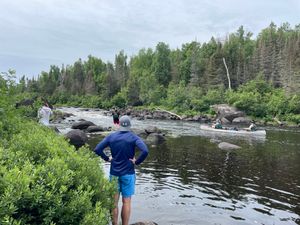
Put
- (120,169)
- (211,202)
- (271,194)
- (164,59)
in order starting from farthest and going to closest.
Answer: (164,59), (271,194), (211,202), (120,169)

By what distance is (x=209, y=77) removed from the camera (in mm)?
85000

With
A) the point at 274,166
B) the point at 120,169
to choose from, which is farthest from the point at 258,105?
the point at 120,169

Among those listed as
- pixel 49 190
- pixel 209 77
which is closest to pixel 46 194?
pixel 49 190

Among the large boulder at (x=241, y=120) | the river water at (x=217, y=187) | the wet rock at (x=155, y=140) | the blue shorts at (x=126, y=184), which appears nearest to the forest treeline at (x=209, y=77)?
the large boulder at (x=241, y=120)

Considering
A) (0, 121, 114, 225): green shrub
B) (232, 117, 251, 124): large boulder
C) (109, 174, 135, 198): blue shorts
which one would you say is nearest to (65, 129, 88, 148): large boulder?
(109, 174, 135, 198): blue shorts

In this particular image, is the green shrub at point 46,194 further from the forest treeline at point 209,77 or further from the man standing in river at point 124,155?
the forest treeline at point 209,77

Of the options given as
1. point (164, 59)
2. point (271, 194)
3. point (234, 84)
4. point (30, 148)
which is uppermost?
point (164, 59)

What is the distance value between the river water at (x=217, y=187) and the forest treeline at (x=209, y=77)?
3816cm

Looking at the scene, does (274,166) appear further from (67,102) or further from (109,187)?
(67,102)

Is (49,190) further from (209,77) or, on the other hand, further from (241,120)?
(209,77)

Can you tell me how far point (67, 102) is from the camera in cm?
11994

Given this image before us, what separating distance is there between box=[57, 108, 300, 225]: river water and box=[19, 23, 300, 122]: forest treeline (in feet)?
125

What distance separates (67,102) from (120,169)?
377 ft

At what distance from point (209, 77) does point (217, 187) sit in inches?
2815
